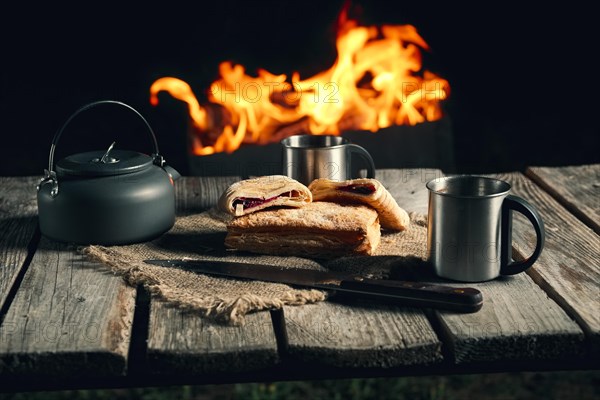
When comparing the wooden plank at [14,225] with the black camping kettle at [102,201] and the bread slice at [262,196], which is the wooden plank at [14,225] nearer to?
the black camping kettle at [102,201]

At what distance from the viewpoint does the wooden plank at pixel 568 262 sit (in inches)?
56.2

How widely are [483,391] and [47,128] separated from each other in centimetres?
167

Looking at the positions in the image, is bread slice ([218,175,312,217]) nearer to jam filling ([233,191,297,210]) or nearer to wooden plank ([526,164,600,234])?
jam filling ([233,191,297,210])

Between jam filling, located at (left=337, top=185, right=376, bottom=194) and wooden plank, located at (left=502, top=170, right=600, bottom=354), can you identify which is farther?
jam filling, located at (left=337, top=185, right=376, bottom=194)

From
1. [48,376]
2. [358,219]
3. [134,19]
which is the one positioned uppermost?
[134,19]

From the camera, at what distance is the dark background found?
2617mm

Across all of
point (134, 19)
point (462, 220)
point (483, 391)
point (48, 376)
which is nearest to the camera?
point (48, 376)

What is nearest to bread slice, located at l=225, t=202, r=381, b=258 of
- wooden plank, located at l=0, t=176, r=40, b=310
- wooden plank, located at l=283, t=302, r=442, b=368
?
wooden plank, located at l=283, t=302, r=442, b=368

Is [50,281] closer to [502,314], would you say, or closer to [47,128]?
[502,314]

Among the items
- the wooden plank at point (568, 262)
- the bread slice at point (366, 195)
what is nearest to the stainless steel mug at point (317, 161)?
the bread slice at point (366, 195)

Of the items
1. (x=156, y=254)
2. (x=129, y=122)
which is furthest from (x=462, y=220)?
(x=129, y=122)

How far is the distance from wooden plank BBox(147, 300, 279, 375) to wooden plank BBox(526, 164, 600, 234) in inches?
37.2

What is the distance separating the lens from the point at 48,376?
1.27 meters

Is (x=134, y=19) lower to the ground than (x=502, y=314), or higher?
higher
